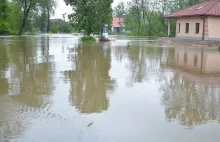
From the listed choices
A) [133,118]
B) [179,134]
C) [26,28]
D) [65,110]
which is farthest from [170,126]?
[26,28]

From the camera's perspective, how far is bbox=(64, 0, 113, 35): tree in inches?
1454

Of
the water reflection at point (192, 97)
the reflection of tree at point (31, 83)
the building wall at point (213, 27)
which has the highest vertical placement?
the building wall at point (213, 27)

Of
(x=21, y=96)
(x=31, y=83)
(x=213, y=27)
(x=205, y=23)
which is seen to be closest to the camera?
(x=21, y=96)

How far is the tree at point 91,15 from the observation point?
36928 millimetres

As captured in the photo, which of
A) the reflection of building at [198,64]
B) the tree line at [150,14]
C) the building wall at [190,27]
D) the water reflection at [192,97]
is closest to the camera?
the water reflection at [192,97]

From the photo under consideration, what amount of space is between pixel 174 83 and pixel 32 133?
628 cm

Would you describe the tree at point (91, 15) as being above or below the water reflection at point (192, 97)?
above

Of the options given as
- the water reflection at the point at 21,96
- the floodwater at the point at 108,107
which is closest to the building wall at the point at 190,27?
the floodwater at the point at 108,107

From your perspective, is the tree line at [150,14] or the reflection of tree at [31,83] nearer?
the reflection of tree at [31,83]

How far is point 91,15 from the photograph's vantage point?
123 feet

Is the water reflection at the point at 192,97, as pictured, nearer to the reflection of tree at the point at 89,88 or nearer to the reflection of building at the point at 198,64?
the reflection of building at the point at 198,64

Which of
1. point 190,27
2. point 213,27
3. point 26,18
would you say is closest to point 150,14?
point 26,18

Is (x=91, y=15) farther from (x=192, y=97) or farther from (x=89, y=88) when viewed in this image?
(x=192, y=97)

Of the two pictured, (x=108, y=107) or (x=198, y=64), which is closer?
(x=108, y=107)
